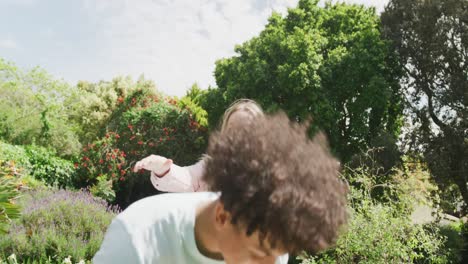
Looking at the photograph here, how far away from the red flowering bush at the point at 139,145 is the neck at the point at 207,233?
13.7 metres

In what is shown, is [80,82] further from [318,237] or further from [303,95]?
[318,237]

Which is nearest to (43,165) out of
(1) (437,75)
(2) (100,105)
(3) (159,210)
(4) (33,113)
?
(2) (100,105)

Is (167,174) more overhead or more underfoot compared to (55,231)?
more overhead

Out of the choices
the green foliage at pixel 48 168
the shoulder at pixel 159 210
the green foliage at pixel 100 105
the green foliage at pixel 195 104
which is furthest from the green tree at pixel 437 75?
the shoulder at pixel 159 210

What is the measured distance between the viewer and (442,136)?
615 inches

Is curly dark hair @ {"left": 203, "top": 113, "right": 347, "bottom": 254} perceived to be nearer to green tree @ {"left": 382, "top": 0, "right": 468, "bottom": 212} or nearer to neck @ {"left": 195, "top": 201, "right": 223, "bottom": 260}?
neck @ {"left": 195, "top": 201, "right": 223, "bottom": 260}

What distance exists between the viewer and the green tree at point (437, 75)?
15.1 metres

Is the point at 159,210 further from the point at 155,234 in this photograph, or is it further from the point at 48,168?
the point at 48,168

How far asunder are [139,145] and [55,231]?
9309 mm

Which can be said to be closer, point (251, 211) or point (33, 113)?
point (251, 211)

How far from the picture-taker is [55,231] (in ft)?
22.0

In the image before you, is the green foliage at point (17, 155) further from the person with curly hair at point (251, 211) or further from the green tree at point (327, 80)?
the person with curly hair at point (251, 211)

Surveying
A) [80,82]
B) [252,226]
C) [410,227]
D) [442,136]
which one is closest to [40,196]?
[410,227]

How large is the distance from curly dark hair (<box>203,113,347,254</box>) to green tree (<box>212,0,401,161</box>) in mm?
13885
